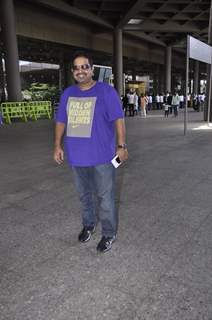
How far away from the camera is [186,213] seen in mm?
4266

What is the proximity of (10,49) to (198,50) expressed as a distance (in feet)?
46.7

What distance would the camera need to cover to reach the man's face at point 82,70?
9.71 ft

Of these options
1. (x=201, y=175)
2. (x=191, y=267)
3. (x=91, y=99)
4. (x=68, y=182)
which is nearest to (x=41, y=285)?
(x=191, y=267)

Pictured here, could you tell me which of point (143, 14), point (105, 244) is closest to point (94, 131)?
point (105, 244)

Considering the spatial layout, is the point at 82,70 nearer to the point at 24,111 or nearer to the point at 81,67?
the point at 81,67

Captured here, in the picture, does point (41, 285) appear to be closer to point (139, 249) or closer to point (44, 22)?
point (139, 249)

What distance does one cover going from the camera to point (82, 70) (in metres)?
2.97

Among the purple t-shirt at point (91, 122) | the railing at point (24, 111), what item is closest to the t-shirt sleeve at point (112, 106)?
the purple t-shirt at point (91, 122)

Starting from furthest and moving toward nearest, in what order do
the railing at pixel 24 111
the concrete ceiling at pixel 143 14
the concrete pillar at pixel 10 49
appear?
the concrete ceiling at pixel 143 14 → the concrete pillar at pixel 10 49 → the railing at pixel 24 111

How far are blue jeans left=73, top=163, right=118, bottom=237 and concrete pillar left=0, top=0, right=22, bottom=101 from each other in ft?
68.8

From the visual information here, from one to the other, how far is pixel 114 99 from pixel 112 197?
92cm

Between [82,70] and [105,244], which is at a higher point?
[82,70]

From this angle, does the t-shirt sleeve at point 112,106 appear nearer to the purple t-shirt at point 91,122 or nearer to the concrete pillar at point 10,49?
the purple t-shirt at point 91,122

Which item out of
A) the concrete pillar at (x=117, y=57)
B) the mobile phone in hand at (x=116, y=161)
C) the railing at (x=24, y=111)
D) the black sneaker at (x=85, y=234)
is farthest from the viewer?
the concrete pillar at (x=117, y=57)
